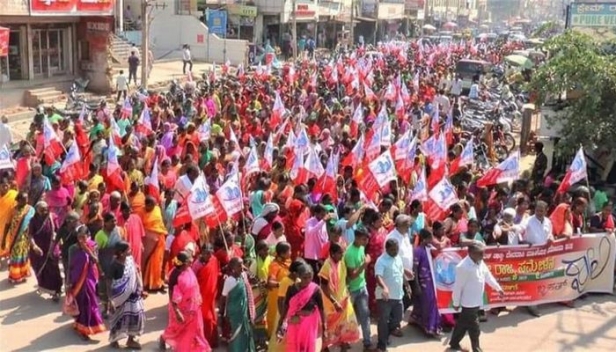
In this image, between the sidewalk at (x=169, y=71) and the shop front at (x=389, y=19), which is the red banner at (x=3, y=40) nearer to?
the sidewalk at (x=169, y=71)

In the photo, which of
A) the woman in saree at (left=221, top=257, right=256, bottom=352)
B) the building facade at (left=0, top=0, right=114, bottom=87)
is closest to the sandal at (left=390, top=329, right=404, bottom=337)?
the woman in saree at (left=221, top=257, right=256, bottom=352)

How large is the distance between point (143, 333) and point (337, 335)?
2112 millimetres

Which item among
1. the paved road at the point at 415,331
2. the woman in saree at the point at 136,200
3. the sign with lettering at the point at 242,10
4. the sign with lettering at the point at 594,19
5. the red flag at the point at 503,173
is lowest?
the paved road at the point at 415,331

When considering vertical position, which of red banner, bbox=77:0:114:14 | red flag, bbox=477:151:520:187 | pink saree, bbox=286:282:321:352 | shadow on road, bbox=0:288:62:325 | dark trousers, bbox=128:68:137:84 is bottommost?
shadow on road, bbox=0:288:62:325

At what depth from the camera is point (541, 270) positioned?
8.68 metres

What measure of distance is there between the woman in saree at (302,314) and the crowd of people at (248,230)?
0.5 inches

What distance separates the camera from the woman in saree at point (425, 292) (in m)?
7.77

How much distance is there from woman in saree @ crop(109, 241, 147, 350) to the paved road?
12.1 inches

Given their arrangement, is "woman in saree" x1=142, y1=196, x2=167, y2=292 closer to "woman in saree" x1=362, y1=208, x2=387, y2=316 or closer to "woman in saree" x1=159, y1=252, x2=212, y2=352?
"woman in saree" x1=159, y1=252, x2=212, y2=352

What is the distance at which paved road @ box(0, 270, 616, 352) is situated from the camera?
7.50 meters

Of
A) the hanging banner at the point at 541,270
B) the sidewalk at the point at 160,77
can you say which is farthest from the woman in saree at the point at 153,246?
the sidewalk at the point at 160,77

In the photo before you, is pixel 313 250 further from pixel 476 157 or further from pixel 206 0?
pixel 206 0

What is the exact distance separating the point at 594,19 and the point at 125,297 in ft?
40.3

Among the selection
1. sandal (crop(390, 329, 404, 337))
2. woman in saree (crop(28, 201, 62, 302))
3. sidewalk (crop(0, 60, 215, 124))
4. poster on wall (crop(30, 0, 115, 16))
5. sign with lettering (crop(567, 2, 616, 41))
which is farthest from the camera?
poster on wall (crop(30, 0, 115, 16))
